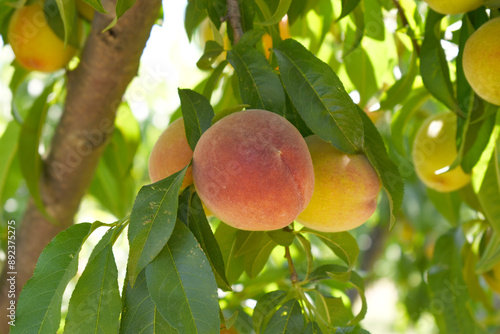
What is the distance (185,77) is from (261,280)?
2.35 m

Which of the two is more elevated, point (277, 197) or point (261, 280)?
point (277, 197)

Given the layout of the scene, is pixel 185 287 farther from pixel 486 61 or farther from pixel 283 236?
pixel 486 61

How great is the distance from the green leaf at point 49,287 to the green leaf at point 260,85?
0.31 m

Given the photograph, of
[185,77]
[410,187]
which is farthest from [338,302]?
[185,77]

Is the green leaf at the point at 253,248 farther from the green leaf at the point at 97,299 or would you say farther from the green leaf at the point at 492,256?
the green leaf at the point at 492,256

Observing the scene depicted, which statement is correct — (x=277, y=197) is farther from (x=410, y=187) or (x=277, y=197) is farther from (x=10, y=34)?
(x=410, y=187)

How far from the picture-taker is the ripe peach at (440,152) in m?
1.29

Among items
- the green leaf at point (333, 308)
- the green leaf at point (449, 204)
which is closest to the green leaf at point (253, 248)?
the green leaf at point (333, 308)

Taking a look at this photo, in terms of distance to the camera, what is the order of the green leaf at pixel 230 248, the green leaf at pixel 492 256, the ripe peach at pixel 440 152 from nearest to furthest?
the green leaf at pixel 230 248 → the green leaf at pixel 492 256 → the ripe peach at pixel 440 152

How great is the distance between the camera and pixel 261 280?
1.39m

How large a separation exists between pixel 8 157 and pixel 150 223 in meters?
1.04

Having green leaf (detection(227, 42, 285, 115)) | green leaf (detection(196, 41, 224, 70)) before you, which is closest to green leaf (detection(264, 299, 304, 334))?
green leaf (detection(227, 42, 285, 115))

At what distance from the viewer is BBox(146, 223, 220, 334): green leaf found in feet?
2.10

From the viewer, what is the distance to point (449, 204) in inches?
61.3
